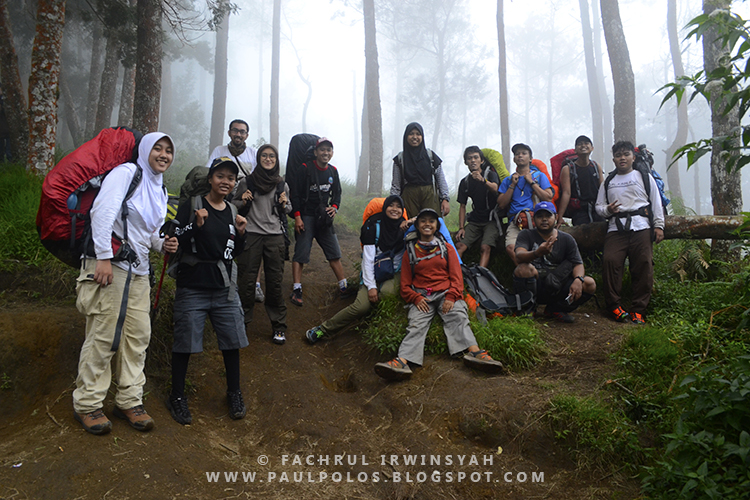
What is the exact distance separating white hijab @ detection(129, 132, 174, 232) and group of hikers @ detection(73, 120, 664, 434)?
0.04 feet

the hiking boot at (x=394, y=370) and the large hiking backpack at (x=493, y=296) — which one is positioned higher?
the large hiking backpack at (x=493, y=296)

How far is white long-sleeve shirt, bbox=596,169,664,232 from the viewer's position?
5586mm

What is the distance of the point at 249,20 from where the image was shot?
38.4 meters

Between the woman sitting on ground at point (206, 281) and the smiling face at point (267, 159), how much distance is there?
1210 mm

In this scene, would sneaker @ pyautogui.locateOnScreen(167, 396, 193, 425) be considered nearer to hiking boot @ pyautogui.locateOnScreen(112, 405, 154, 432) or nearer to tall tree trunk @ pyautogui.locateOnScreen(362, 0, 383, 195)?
hiking boot @ pyautogui.locateOnScreen(112, 405, 154, 432)

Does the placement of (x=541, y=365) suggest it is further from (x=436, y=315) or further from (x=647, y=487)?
(x=647, y=487)

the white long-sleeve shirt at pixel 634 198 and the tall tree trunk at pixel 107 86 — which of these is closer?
the white long-sleeve shirt at pixel 634 198

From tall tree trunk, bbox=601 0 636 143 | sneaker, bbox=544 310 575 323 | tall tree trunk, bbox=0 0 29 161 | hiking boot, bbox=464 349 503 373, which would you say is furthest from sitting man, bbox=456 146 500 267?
A: tall tree trunk, bbox=0 0 29 161

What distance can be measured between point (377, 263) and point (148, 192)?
2.96 metres

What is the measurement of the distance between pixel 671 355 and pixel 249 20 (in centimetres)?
4241

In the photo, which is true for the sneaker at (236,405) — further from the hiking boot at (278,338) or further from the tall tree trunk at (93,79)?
the tall tree trunk at (93,79)

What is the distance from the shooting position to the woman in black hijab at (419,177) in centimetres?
641

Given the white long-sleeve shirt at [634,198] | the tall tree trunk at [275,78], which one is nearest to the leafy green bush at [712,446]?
the white long-sleeve shirt at [634,198]

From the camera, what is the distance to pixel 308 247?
6105 millimetres
